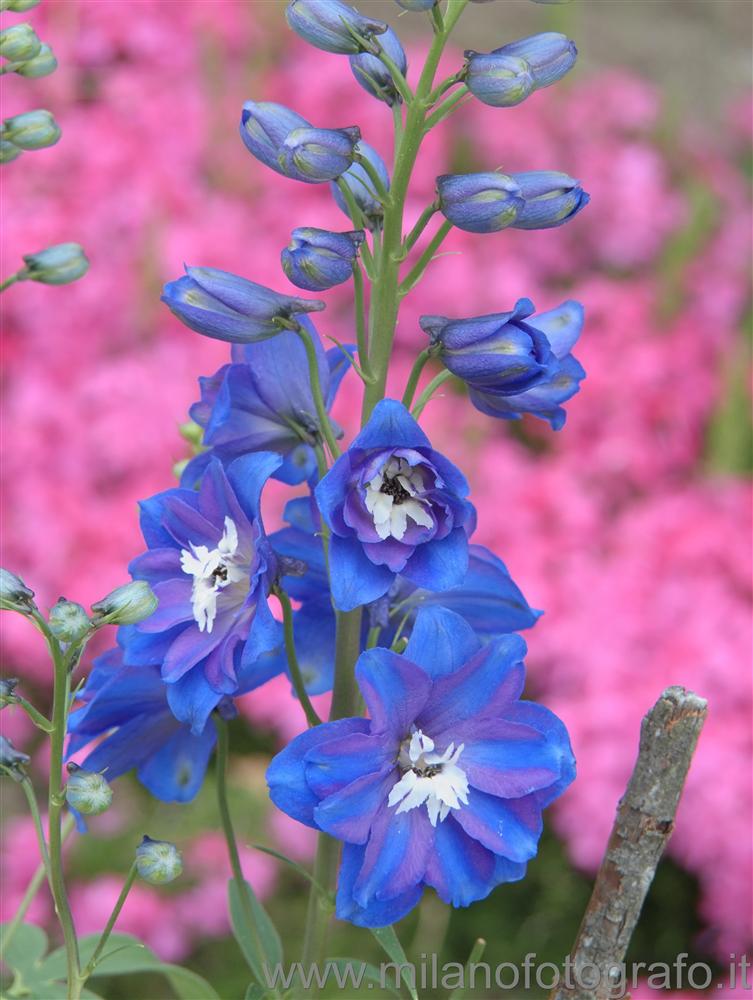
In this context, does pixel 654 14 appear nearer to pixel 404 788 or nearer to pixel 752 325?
pixel 752 325

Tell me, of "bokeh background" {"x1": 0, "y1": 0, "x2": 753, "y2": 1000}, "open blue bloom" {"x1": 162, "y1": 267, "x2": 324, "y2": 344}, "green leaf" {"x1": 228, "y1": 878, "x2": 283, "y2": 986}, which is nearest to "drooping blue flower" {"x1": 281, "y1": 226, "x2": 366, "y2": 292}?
"open blue bloom" {"x1": 162, "y1": 267, "x2": 324, "y2": 344}

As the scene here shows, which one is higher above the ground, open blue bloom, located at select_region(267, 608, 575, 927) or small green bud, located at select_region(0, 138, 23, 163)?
small green bud, located at select_region(0, 138, 23, 163)

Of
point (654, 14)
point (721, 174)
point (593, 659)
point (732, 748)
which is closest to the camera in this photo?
point (732, 748)

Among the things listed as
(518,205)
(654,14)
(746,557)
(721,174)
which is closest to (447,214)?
(518,205)

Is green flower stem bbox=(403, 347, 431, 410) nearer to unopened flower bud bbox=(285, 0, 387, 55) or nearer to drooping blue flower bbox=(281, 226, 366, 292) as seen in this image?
drooping blue flower bbox=(281, 226, 366, 292)

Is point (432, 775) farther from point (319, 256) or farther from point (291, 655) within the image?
point (319, 256)

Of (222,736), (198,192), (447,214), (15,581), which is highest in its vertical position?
(447,214)
